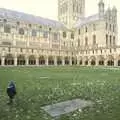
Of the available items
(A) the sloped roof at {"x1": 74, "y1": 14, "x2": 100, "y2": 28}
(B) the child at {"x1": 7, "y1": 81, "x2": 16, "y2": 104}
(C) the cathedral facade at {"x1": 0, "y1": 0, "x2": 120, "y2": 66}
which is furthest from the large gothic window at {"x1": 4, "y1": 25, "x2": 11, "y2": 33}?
(B) the child at {"x1": 7, "y1": 81, "x2": 16, "y2": 104}

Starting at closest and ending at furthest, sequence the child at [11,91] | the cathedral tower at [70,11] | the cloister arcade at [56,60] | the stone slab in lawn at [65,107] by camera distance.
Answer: the stone slab in lawn at [65,107] → the child at [11,91] → the cloister arcade at [56,60] → the cathedral tower at [70,11]

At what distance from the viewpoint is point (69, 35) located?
87375 millimetres

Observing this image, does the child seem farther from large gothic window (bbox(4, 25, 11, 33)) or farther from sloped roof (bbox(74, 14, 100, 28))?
sloped roof (bbox(74, 14, 100, 28))

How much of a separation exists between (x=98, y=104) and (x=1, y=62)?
56271 millimetres

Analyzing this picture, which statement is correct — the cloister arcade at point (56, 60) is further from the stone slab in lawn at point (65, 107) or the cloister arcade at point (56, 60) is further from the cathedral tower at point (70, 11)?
the stone slab in lawn at point (65, 107)

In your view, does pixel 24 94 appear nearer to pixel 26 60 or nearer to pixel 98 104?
pixel 98 104

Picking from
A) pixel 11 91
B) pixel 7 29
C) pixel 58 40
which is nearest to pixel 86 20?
pixel 58 40

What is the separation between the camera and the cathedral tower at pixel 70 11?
9351 centimetres

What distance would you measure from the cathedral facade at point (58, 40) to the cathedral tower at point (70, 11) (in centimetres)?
118

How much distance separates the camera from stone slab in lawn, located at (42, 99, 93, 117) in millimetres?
9555

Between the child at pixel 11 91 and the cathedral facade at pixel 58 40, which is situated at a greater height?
the cathedral facade at pixel 58 40

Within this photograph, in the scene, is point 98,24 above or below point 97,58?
above

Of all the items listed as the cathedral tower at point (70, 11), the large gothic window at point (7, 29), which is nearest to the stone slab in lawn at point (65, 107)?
the large gothic window at point (7, 29)

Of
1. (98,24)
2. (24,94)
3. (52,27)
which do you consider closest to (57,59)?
(52,27)
